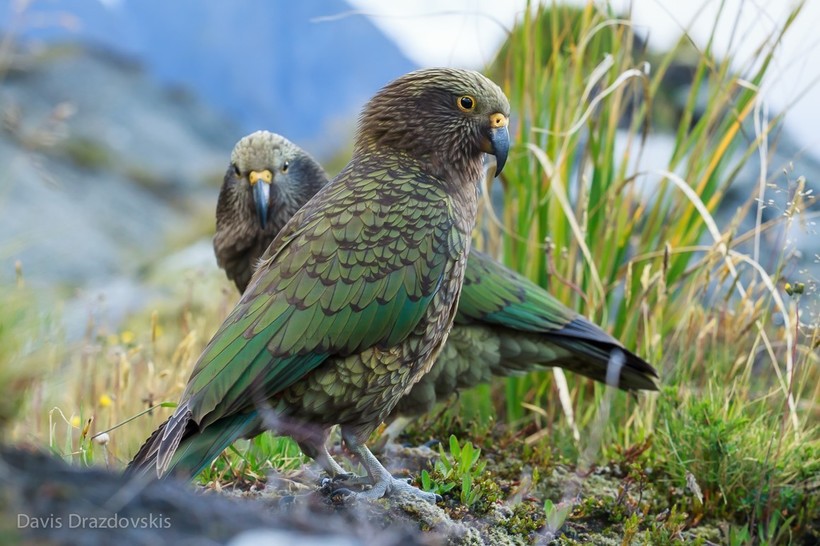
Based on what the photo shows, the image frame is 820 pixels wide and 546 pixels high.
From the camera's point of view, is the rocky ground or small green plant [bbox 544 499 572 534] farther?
small green plant [bbox 544 499 572 534]

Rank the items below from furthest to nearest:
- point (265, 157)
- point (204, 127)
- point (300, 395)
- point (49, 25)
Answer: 1. point (204, 127)
2. point (49, 25)
3. point (265, 157)
4. point (300, 395)

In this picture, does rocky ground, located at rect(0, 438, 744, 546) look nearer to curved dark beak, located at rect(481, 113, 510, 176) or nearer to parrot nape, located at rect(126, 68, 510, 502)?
parrot nape, located at rect(126, 68, 510, 502)

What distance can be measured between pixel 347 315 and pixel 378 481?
573 millimetres

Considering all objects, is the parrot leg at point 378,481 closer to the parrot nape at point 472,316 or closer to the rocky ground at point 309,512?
the rocky ground at point 309,512

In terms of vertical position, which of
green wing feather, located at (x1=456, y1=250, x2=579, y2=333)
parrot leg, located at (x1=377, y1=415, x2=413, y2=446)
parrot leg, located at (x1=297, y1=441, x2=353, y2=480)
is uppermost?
green wing feather, located at (x1=456, y1=250, x2=579, y2=333)

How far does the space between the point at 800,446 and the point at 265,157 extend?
98.0 inches

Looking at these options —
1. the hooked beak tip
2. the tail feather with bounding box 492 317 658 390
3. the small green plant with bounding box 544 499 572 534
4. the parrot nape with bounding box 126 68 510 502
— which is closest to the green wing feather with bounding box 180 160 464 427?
the parrot nape with bounding box 126 68 510 502

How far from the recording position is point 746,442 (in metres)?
3.23

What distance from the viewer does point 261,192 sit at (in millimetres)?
3668

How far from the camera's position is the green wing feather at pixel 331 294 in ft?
8.38

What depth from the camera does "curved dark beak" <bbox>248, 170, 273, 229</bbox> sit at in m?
3.63

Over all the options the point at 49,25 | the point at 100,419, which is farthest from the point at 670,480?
the point at 49,25

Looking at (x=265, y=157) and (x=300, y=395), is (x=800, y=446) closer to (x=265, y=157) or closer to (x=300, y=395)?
(x=300, y=395)

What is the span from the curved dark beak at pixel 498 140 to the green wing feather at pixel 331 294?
0.33 m
